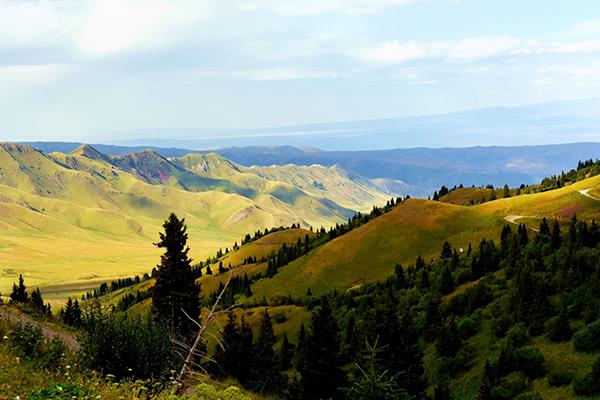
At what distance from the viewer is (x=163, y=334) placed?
26562mm

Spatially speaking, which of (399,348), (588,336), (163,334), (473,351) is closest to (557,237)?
(473,351)

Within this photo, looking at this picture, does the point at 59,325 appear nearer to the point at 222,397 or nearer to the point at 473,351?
the point at 222,397

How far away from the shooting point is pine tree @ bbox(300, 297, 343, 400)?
43.1m

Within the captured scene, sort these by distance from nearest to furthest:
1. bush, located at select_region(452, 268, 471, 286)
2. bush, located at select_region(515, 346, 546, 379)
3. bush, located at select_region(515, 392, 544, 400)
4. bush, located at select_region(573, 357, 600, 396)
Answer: bush, located at select_region(573, 357, 600, 396), bush, located at select_region(515, 392, 544, 400), bush, located at select_region(515, 346, 546, 379), bush, located at select_region(452, 268, 471, 286)

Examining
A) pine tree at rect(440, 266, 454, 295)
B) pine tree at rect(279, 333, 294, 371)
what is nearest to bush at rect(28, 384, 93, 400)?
pine tree at rect(440, 266, 454, 295)

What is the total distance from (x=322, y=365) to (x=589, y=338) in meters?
21.0

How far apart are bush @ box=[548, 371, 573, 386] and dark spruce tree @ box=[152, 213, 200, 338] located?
32.4 meters

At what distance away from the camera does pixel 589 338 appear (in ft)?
131

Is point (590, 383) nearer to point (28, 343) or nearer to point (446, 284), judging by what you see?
point (28, 343)

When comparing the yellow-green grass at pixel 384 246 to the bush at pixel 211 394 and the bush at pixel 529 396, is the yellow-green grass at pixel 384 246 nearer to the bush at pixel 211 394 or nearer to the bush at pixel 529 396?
the bush at pixel 529 396

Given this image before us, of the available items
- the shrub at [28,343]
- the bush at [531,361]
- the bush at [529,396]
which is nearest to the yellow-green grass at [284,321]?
the bush at [531,361]

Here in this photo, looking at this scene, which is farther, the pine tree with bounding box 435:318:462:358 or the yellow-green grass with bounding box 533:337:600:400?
the pine tree with bounding box 435:318:462:358

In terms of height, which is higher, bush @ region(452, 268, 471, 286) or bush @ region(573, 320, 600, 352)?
bush @ region(573, 320, 600, 352)

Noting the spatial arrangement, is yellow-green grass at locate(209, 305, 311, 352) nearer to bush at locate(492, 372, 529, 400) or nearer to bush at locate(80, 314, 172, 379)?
bush at locate(492, 372, 529, 400)
